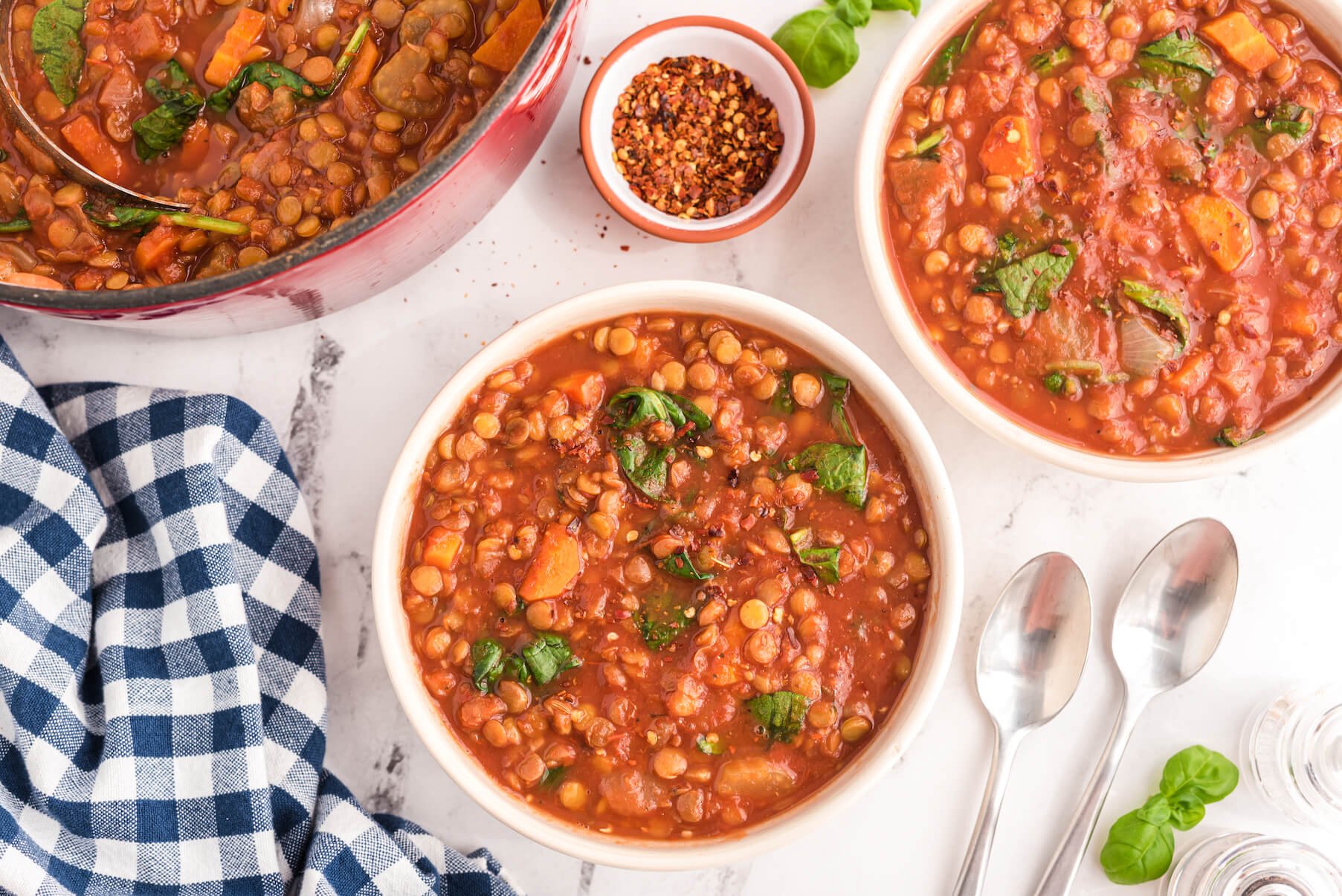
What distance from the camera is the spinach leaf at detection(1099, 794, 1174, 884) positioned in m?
3.40

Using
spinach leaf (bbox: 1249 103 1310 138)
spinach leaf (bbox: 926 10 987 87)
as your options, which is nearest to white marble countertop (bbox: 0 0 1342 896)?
spinach leaf (bbox: 926 10 987 87)

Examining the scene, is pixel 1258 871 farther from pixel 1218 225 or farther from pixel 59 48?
pixel 59 48

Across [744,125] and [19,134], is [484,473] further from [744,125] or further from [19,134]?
[19,134]

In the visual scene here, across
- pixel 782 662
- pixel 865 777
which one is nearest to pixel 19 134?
pixel 782 662

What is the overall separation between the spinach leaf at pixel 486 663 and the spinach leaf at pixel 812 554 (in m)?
0.91

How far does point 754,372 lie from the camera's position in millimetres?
3102

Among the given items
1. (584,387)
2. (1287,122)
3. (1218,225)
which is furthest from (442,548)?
(1287,122)

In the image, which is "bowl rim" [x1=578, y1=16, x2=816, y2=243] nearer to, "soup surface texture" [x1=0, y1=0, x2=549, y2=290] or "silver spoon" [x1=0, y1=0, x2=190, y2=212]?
"soup surface texture" [x1=0, y1=0, x2=549, y2=290]

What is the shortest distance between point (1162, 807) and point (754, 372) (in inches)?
79.4

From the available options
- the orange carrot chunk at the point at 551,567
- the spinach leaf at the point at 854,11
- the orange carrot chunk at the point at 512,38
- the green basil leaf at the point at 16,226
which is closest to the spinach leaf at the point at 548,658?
the orange carrot chunk at the point at 551,567

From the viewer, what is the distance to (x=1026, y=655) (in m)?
3.46

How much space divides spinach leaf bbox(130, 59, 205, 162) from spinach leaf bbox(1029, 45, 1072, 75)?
2.46 metres

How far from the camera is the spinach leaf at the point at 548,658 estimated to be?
302 cm

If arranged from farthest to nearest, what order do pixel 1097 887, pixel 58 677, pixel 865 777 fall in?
pixel 1097 887 < pixel 58 677 < pixel 865 777
